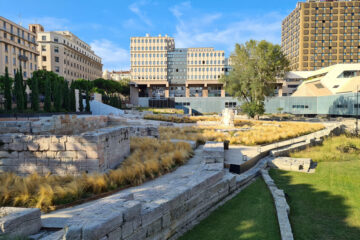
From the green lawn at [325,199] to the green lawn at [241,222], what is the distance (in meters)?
0.63

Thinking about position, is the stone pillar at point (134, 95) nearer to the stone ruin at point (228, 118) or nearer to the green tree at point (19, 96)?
the green tree at point (19, 96)

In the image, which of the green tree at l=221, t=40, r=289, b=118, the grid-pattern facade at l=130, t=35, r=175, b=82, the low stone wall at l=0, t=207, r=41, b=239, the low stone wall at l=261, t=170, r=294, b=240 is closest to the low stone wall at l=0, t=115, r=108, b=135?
the low stone wall at l=0, t=207, r=41, b=239

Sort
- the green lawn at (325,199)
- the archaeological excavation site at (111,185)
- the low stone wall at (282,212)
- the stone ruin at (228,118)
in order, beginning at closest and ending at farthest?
the archaeological excavation site at (111,185) < the low stone wall at (282,212) < the green lawn at (325,199) < the stone ruin at (228,118)

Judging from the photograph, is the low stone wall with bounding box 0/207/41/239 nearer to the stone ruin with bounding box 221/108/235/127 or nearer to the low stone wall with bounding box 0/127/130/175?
the low stone wall with bounding box 0/127/130/175

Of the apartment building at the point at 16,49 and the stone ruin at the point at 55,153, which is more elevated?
the apartment building at the point at 16,49

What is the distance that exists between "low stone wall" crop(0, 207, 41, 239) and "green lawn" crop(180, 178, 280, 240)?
3.01 metres

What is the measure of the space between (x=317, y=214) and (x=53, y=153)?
903cm

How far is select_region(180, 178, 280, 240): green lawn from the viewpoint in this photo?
480cm

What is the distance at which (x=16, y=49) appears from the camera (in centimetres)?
5712

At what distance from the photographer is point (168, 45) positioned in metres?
78.8

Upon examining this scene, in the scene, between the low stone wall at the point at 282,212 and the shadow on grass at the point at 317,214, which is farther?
the shadow on grass at the point at 317,214

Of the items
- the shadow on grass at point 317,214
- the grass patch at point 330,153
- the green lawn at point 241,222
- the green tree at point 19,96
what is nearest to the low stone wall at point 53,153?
the green lawn at point 241,222

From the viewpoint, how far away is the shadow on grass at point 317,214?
5.06 metres

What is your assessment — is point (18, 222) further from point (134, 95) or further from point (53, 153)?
point (134, 95)
